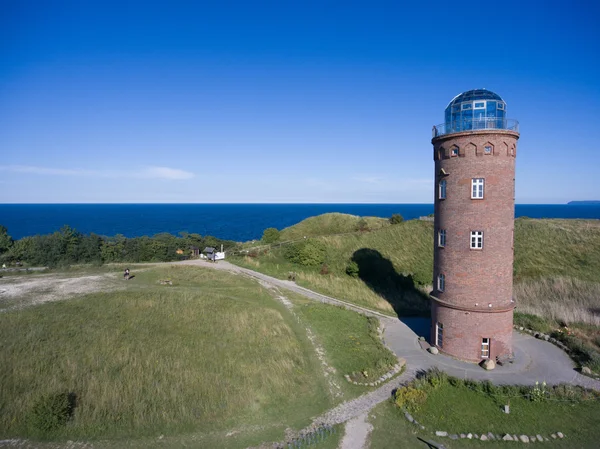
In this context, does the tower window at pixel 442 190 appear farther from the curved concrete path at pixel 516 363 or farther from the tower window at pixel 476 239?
the curved concrete path at pixel 516 363

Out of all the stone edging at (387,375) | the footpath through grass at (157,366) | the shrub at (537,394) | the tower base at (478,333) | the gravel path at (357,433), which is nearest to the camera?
the gravel path at (357,433)

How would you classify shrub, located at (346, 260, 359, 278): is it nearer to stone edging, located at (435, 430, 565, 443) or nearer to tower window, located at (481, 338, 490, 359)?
tower window, located at (481, 338, 490, 359)

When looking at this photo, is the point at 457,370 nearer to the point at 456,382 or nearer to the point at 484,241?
the point at 456,382

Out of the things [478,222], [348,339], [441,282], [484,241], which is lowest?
[348,339]

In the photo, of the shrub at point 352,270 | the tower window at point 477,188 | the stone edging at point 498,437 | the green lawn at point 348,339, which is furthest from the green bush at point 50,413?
the shrub at point 352,270

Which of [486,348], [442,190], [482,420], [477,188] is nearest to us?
[482,420]

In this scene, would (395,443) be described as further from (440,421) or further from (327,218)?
(327,218)

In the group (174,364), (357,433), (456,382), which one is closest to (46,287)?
(174,364)

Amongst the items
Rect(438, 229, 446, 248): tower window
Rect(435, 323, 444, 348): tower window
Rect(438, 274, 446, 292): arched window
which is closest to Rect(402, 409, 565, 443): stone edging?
Rect(435, 323, 444, 348): tower window
